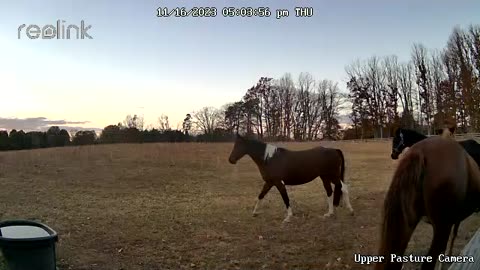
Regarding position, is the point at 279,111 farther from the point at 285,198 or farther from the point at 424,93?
the point at 424,93

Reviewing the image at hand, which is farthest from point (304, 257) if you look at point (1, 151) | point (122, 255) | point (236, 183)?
point (1, 151)

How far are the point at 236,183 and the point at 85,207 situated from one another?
6.12 metres

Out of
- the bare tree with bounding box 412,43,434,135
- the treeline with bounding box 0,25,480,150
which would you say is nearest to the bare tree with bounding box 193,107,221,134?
the treeline with bounding box 0,25,480,150

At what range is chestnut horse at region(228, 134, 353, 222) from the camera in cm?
739

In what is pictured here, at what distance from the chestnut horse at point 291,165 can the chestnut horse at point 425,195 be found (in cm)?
409

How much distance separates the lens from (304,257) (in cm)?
486

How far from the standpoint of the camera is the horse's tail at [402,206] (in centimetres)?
293

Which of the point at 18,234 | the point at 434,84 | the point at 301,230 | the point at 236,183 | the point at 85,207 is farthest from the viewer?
the point at 434,84

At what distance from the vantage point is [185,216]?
7781 millimetres

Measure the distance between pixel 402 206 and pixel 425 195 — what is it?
0.26 metres

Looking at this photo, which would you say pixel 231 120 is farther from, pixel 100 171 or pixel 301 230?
pixel 100 171

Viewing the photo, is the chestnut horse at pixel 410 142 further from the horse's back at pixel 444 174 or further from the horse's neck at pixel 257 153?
the horse's back at pixel 444 174

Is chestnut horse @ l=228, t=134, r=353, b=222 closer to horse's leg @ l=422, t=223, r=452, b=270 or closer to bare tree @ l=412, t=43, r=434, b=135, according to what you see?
horse's leg @ l=422, t=223, r=452, b=270

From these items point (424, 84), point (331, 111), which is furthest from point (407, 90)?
point (331, 111)
